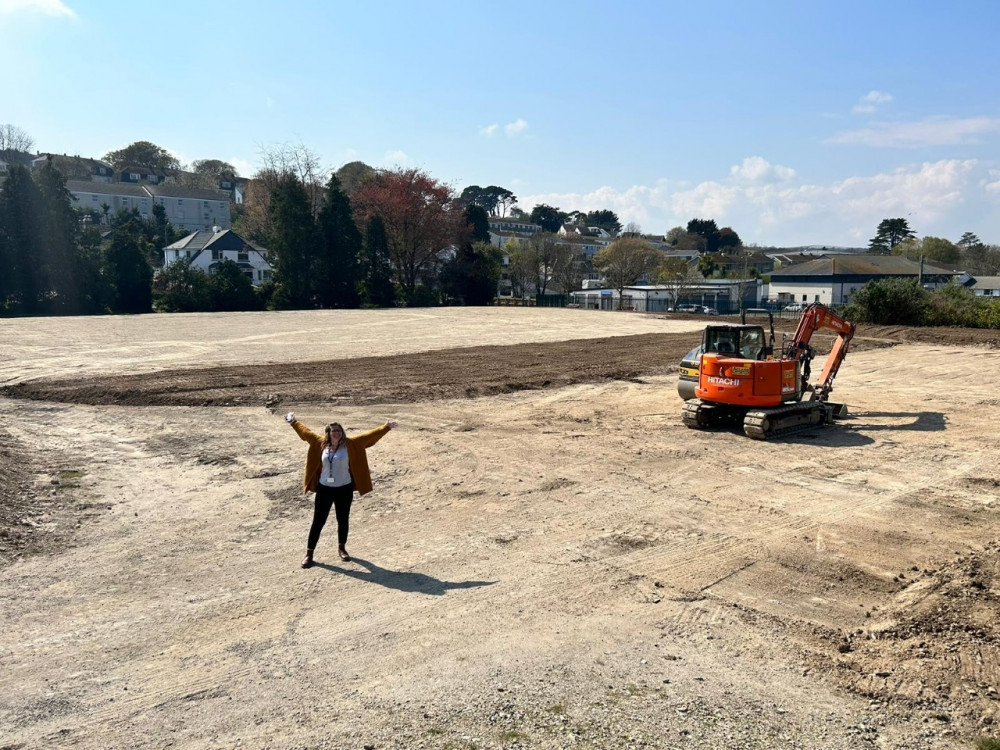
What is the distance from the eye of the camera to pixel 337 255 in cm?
6731

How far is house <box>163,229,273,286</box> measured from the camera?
258 feet

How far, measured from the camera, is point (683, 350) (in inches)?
1325

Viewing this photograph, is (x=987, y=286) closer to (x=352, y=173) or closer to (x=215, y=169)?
(x=352, y=173)

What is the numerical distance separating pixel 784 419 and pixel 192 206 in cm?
11387

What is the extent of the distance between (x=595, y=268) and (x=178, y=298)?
62059 millimetres

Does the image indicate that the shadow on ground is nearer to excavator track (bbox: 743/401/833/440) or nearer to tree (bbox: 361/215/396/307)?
excavator track (bbox: 743/401/833/440)

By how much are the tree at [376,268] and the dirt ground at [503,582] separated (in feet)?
165

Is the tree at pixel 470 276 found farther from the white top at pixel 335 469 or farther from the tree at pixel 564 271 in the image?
the white top at pixel 335 469

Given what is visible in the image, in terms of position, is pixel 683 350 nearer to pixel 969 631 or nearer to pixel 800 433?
pixel 800 433

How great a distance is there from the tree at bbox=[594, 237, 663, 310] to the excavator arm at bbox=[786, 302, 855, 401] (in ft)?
177

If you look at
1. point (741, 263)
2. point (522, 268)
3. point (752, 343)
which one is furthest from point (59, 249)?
point (741, 263)

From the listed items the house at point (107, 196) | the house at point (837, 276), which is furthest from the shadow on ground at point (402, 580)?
the house at point (107, 196)

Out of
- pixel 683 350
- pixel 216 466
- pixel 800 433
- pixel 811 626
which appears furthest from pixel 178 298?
pixel 811 626

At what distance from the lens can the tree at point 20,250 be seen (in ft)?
182
